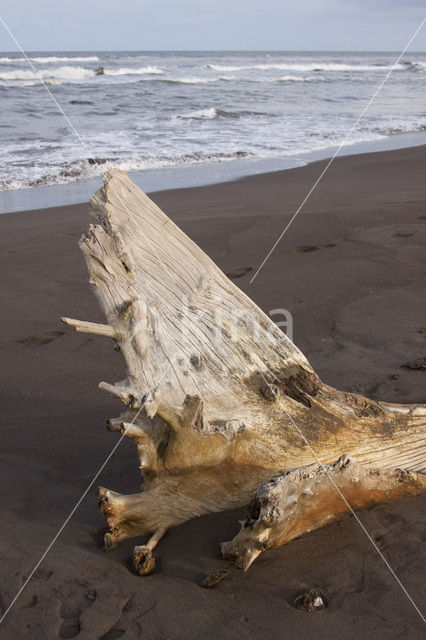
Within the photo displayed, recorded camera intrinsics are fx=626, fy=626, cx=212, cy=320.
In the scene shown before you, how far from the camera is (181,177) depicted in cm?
1104

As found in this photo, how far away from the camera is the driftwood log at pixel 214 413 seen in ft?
7.95

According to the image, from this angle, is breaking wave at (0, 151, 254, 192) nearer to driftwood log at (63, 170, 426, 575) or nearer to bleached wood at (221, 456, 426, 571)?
driftwood log at (63, 170, 426, 575)

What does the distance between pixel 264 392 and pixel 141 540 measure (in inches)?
31.9

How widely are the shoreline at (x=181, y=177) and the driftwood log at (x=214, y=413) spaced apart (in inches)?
247

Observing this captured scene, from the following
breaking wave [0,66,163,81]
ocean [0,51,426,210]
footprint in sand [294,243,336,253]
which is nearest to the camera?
footprint in sand [294,243,336,253]

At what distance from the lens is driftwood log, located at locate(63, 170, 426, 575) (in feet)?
7.95

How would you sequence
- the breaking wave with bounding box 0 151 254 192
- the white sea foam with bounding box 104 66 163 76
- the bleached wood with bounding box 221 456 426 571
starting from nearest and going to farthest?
the bleached wood with bounding box 221 456 426 571
the breaking wave with bounding box 0 151 254 192
the white sea foam with bounding box 104 66 163 76

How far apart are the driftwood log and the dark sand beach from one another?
14cm

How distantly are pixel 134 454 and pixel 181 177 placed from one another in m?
8.35

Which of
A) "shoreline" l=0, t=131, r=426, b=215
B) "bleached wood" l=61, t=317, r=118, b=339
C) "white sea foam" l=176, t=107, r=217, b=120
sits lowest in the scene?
"white sea foam" l=176, t=107, r=217, b=120

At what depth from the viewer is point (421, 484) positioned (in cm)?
272

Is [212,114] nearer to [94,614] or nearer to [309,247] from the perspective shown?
[309,247]

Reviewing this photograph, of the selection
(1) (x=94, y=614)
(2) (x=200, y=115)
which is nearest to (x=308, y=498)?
(1) (x=94, y=614)

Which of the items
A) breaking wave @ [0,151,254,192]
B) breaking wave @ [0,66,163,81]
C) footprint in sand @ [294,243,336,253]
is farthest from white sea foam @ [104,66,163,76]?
footprint in sand @ [294,243,336,253]
